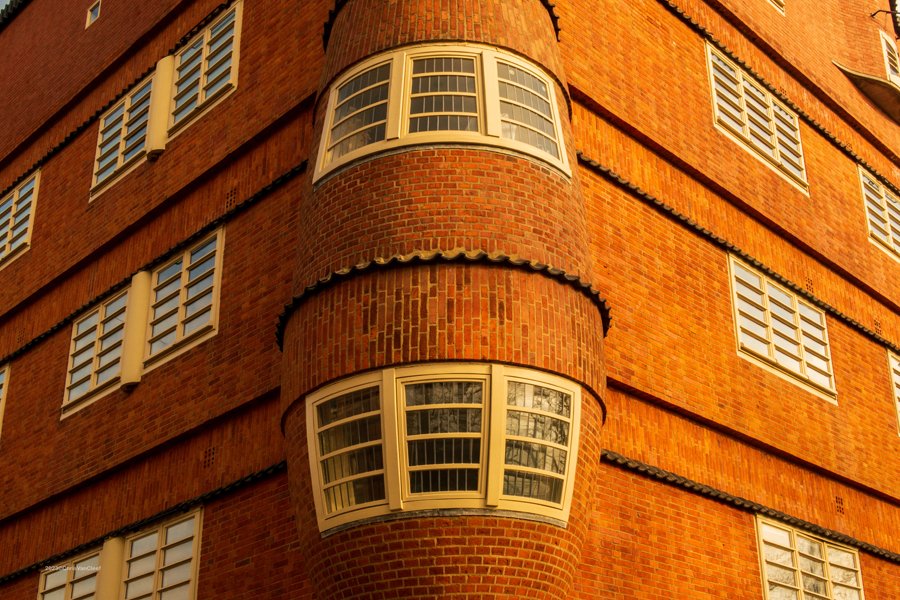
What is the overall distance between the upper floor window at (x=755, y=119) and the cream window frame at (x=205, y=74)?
7.04 metres

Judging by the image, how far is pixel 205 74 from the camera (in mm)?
17219

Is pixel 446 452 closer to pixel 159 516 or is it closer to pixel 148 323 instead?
pixel 159 516

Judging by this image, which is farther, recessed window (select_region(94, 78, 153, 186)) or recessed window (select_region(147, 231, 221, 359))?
recessed window (select_region(94, 78, 153, 186))

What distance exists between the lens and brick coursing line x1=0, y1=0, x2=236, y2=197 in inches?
695

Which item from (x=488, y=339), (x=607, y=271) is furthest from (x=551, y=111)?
(x=488, y=339)

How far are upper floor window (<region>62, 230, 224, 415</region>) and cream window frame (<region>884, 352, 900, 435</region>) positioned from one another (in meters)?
10.7

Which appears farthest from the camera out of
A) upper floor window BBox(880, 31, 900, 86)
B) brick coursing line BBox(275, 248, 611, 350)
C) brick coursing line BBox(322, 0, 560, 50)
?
upper floor window BBox(880, 31, 900, 86)

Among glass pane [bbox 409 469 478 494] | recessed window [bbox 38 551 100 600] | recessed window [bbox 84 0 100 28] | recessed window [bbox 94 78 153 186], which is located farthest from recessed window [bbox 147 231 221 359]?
recessed window [bbox 84 0 100 28]

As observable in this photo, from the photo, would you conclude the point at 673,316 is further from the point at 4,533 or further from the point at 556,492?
the point at 4,533

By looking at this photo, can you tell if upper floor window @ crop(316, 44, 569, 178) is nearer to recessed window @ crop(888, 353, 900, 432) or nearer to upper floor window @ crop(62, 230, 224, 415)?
upper floor window @ crop(62, 230, 224, 415)

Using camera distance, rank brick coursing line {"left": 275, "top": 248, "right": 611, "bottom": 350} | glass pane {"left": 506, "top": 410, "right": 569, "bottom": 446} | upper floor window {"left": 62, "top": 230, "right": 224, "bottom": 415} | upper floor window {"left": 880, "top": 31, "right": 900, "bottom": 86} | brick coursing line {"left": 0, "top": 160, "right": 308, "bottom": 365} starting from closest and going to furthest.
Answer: glass pane {"left": 506, "top": 410, "right": 569, "bottom": 446}
brick coursing line {"left": 275, "top": 248, "right": 611, "bottom": 350}
brick coursing line {"left": 0, "top": 160, "right": 308, "bottom": 365}
upper floor window {"left": 62, "top": 230, "right": 224, "bottom": 415}
upper floor window {"left": 880, "top": 31, "right": 900, "bottom": 86}

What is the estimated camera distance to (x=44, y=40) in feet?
74.8

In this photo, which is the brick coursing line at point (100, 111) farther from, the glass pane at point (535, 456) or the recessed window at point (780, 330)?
the glass pane at point (535, 456)

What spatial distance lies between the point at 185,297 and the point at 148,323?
0.85 m
